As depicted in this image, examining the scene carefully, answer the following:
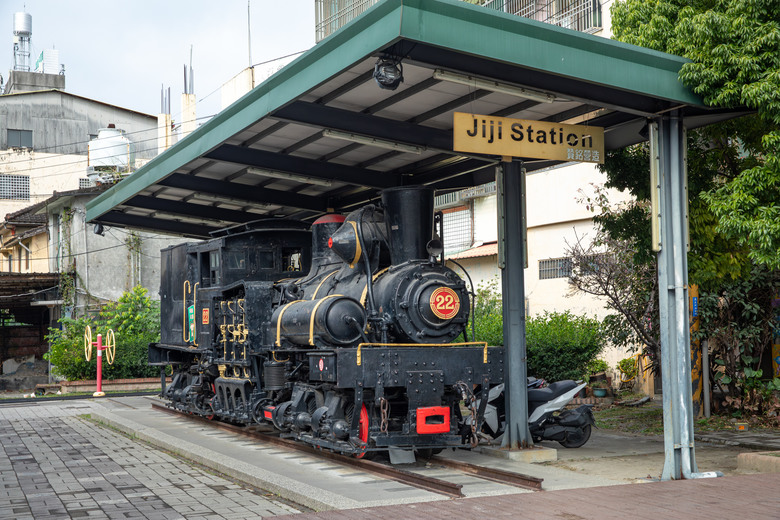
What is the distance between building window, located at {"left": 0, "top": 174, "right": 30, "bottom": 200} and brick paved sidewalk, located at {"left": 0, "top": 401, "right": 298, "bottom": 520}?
31.2 m

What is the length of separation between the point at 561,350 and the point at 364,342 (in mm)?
6657

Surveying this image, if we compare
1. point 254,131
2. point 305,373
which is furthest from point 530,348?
point 254,131

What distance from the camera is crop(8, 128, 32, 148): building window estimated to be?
136ft

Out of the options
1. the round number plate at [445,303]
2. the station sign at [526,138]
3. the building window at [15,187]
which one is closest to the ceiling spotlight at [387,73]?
the station sign at [526,138]

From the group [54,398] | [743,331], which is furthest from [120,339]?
[743,331]

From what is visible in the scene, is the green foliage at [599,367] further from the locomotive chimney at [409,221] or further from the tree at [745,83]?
the tree at [745,83]

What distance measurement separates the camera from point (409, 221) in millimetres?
10070

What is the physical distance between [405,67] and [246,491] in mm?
4700

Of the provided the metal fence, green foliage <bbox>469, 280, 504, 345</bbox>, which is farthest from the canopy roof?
the metal fence

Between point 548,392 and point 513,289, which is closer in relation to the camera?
point 513,289

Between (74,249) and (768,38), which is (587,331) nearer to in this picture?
(768,38)

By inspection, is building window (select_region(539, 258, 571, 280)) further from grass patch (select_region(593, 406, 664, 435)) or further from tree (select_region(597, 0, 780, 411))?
tree (select_region(597, 0, 780, 411))

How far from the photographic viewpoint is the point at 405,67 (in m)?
8.20

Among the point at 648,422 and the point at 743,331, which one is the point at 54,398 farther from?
the point at 743,331
